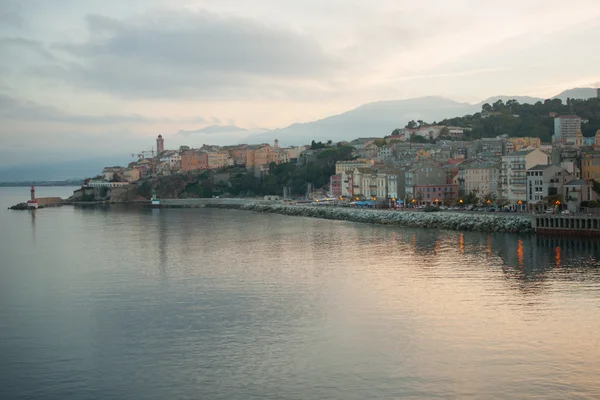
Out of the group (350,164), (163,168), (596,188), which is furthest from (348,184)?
(163,168)

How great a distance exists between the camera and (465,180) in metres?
35.3

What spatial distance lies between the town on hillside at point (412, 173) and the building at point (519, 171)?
44 mm

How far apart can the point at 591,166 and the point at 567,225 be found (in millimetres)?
6833

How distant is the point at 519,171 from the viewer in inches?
1195

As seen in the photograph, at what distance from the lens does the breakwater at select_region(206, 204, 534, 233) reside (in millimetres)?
25172

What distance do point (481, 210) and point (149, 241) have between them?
47.6 feet

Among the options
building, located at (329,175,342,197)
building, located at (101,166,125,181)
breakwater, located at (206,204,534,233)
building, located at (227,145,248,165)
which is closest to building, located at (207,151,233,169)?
building, located at (227,145,248,165)

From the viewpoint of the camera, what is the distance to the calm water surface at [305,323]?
28.7 ft

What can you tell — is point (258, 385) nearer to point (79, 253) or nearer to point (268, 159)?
point (79, 253)

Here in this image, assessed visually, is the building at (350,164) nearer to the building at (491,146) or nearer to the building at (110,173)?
the building at (491,146)

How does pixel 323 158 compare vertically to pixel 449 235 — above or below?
above

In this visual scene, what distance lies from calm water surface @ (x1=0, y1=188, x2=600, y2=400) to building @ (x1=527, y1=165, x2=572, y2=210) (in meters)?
7.29

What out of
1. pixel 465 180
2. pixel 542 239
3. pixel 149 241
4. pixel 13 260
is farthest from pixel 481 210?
pixel 13 260

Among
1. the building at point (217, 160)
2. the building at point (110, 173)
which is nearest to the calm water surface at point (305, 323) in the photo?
the building at point (217, 160)
